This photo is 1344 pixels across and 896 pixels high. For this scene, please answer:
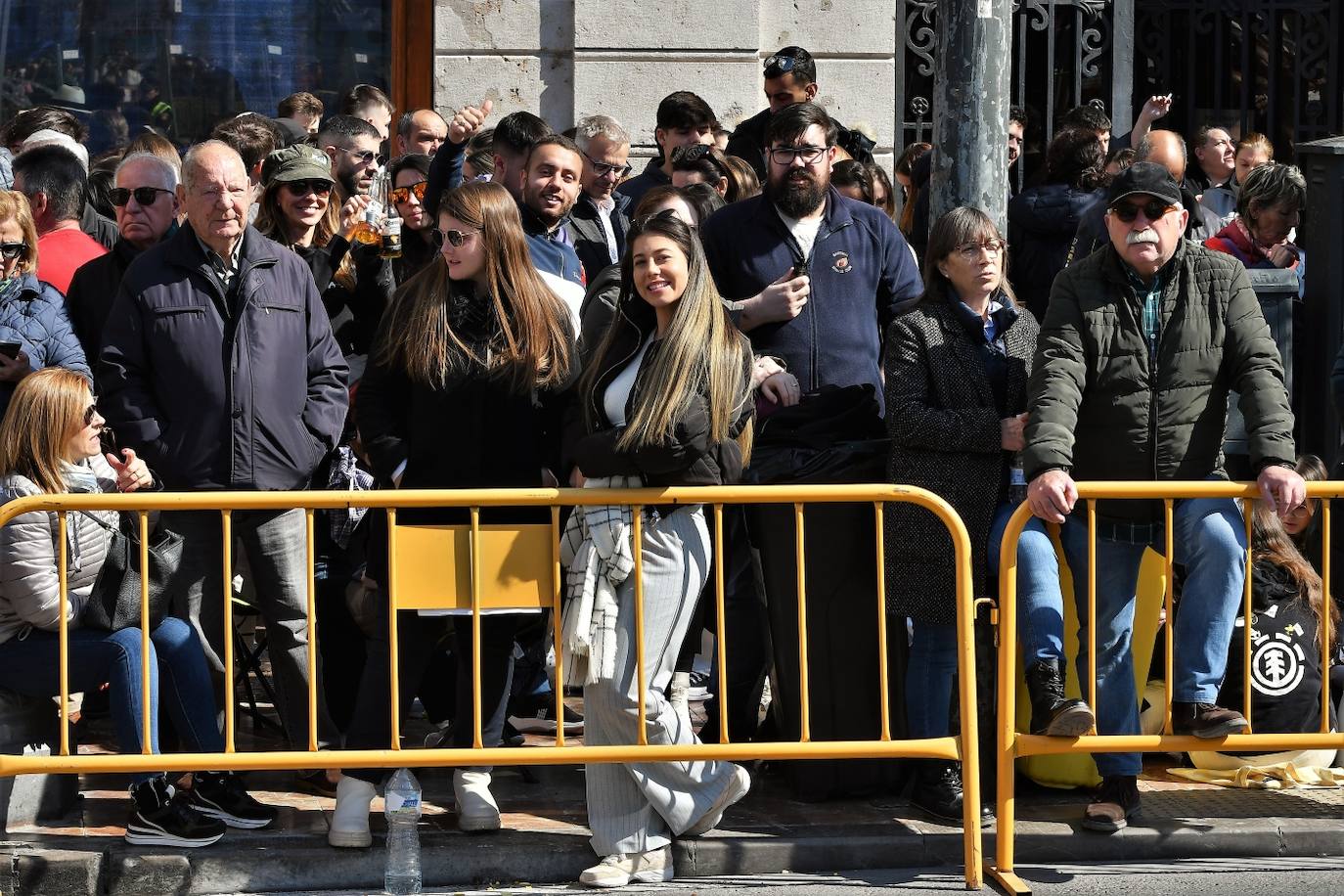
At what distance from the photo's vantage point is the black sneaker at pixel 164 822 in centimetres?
580

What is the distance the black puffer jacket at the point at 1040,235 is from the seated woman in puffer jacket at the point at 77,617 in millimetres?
4304

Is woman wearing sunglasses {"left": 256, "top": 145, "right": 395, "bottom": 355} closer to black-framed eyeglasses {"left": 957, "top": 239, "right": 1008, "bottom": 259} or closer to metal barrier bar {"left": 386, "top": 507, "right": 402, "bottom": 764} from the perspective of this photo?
metal barrier bar {"left": 386, "top": 507, "right": 402, "bottom": 764}

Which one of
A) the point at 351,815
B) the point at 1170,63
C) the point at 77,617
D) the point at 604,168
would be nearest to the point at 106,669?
the point at 77,617

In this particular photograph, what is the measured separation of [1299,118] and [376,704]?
27.3ft

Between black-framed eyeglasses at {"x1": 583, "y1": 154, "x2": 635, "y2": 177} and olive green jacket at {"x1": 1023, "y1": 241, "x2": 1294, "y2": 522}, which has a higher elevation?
black-framed eyeglasses at {"x1": 583, "y1": 154, "x2": 635, "y2": 177}

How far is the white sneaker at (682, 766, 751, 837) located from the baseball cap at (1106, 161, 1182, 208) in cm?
217

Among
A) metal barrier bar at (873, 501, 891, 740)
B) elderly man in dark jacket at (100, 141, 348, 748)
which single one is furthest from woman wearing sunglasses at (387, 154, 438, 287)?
metal barrier bar at (873, 501, 891, 740)

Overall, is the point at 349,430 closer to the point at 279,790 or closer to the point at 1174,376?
the point at 279,790

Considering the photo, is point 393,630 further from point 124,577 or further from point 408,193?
point 408,193

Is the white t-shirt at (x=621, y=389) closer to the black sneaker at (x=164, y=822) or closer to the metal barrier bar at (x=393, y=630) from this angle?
the metal barrier bar at (x=393, y=630)

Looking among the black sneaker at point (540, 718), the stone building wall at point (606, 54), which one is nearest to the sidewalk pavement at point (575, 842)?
the black sneaker at point (540, 718)

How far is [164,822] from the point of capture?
19.1 ft

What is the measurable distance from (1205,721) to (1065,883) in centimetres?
66

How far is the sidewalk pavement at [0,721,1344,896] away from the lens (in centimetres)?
571
